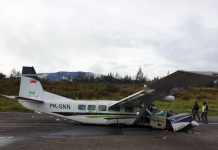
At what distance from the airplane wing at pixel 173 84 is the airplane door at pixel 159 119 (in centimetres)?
114

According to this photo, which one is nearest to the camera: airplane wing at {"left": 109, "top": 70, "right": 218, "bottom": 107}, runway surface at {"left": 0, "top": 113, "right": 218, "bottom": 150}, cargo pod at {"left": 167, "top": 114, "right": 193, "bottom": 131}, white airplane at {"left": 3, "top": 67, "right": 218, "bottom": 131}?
airplane wing at {"left": 109, "top": 70, "right": 218, "bottom": 107}

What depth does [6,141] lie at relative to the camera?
8969mm

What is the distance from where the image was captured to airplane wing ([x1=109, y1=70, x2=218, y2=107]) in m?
7.62

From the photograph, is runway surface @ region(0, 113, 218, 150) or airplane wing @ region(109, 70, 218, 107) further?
runway surface @ region(0, 113, 218, 150)

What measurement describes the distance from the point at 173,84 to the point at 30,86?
8574 millimetres

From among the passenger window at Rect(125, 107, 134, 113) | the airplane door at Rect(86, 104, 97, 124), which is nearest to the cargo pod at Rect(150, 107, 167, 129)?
the passenger window at Rect(125, 107, 134, 113)

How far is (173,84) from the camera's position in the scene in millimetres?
9055

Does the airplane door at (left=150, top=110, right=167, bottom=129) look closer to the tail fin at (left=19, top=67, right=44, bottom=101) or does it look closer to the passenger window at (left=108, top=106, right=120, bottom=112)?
the passenger window at (left=108, top=106, right=120, bottom=112)

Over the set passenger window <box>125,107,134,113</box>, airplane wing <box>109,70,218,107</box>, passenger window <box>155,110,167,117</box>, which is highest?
airplane wing <box>109,70,218,107</box>

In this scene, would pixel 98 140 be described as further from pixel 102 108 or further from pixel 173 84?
pixel 173 84

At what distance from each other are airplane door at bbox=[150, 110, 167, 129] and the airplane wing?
44.8 inches

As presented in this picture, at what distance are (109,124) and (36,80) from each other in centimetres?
536

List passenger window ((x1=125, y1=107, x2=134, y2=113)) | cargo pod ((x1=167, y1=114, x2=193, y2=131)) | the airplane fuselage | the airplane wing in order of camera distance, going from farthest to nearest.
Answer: passenger window ((x1=125, y1=107, x2=134, y2=113)) < the airplane fuselage < cargo pod ((x1=167, y1=114, x2=193, y2=131)) < the airplane wing

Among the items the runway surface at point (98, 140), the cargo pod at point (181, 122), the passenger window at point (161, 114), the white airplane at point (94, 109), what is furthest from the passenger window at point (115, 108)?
the cargo pod at point (181, 122)
